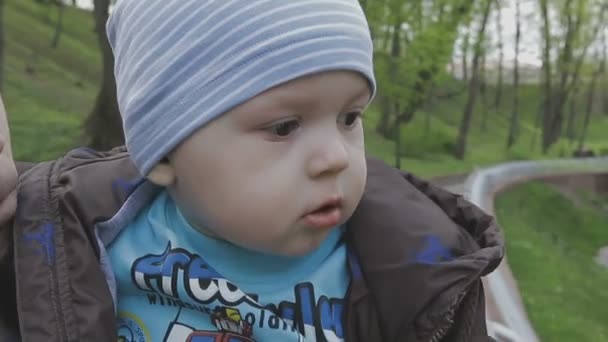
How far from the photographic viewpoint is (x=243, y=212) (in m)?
1.40

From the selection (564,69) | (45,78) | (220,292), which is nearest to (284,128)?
(220,292)

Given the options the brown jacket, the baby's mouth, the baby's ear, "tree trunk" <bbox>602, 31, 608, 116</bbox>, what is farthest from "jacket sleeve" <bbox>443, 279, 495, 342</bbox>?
"tree trunk" <bbox>602, 31, 608, 116</bbox>

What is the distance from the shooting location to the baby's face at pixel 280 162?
4.48 ft

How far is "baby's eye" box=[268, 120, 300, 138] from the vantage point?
4.50 ft

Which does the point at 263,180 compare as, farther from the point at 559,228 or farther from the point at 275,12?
the point at 559,228

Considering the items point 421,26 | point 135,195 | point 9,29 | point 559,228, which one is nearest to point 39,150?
point 421,26

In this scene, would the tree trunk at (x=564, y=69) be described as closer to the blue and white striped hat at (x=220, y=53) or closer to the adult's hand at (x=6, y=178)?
the blue and white striped hat at (x=220, y=53)

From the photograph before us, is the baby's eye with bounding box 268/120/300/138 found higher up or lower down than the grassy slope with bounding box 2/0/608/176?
higher up

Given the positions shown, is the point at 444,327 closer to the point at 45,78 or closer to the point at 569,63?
the point at 45,78

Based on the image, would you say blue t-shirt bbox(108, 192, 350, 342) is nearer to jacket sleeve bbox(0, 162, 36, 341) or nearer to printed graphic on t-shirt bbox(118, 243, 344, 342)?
printed graphic on t-shirt bbox(118, 243, 344, 342)

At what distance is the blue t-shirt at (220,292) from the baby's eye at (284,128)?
1.00 ft

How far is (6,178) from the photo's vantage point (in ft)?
4.74

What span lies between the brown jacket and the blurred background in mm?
689

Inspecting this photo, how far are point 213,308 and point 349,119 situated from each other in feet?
1.58
